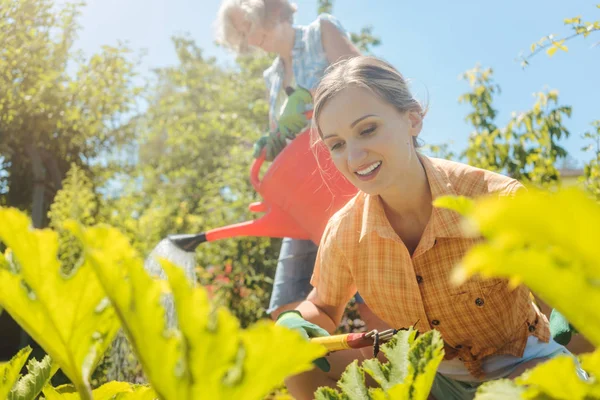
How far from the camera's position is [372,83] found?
58.2 inches

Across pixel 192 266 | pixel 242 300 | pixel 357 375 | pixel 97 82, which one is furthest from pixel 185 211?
pixel 357 375

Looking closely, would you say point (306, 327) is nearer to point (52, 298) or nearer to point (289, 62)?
point (52, 298)

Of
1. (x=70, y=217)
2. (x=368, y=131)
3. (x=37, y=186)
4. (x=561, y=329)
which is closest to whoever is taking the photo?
(x=561, y=329)

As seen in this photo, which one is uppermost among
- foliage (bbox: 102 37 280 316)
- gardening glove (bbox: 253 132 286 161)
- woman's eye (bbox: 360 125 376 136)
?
woman's eye (bbox: 360 125 376 136)

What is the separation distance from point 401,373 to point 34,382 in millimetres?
298

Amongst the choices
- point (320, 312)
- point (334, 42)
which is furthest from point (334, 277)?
point (334, 42)

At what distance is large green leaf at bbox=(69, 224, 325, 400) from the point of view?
250mm

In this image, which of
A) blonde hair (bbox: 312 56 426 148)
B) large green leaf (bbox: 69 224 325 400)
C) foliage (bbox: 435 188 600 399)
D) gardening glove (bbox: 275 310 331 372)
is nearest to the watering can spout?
blonde hair (bbox: 312 56 426 148)

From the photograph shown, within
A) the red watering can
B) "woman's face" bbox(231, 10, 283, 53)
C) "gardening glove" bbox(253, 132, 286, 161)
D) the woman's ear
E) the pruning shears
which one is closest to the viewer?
the pruning shears

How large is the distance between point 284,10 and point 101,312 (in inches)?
101

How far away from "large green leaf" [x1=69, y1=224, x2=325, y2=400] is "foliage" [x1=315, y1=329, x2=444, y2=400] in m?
0.13

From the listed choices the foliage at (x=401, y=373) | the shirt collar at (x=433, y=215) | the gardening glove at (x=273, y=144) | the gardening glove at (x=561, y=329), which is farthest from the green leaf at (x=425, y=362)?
the gardening glove at (x=273, y=144)

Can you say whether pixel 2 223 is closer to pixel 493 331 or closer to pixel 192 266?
pixel 493 331

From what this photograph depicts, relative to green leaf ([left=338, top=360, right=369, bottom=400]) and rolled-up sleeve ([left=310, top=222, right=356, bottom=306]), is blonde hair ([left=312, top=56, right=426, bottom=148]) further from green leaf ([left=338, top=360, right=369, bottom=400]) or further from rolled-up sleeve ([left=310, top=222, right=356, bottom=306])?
green leaf ([left=338, top=360, right=369, bottom=400])
